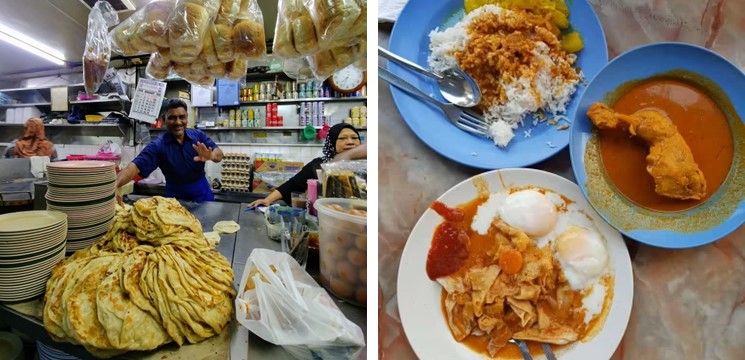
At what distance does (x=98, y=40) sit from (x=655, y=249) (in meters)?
1.18

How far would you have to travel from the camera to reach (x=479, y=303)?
20.8 inches

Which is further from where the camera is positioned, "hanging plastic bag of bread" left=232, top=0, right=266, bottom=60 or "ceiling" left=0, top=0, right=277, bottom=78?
"ceiling" left=0, top=0, right=277, bottom=78

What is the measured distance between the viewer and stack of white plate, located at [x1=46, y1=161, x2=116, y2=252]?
A: 69cm

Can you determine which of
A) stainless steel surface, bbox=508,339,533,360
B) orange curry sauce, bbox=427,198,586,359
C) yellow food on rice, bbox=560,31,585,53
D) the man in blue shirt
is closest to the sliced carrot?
orange curry sauce, bbox=427,198,586,359

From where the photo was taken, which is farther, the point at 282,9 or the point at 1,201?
the point at 1,201

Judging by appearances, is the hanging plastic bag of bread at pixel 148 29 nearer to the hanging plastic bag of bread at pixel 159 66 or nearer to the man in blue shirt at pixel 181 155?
the hanging plastic bag of bread at pixel 159 66

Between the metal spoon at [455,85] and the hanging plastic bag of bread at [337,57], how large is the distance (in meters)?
0.09

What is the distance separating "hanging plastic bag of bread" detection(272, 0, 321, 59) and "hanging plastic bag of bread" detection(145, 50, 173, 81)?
26 cm

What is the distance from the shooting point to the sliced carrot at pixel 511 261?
Result: 21.2 inches

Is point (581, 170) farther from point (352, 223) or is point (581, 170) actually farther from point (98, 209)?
point (98, 209)

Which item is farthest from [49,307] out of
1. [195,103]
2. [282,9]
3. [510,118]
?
[195,103]

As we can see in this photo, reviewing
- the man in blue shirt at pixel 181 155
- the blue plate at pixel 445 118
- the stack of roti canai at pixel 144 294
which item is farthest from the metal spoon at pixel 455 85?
the man in blue shirt at pixel 181 155

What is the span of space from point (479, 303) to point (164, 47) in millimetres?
694

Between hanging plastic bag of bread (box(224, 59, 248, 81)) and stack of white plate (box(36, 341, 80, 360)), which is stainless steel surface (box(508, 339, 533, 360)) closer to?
hanging plastic bag of bread (box(224, 59, 248, 81))
